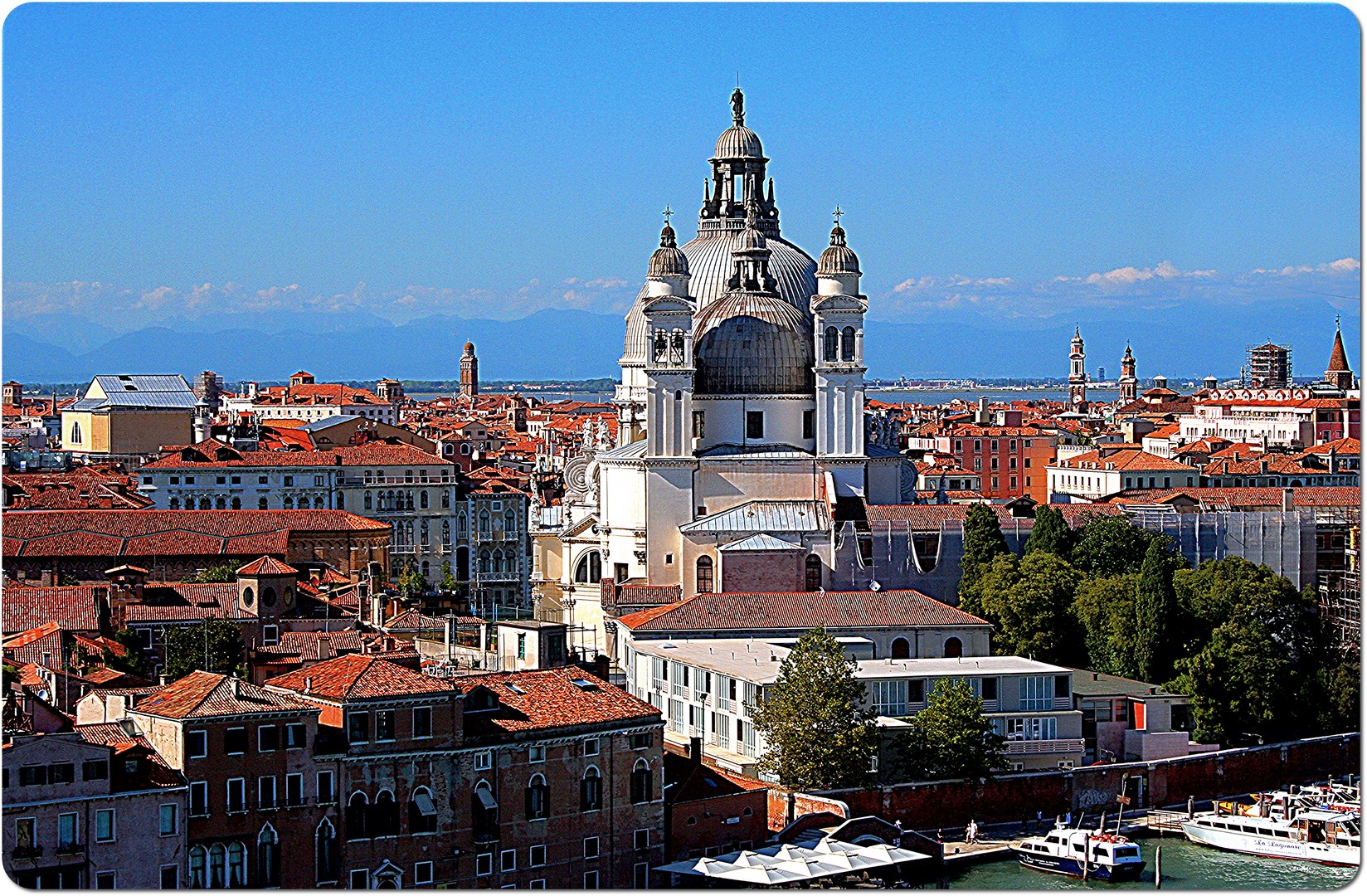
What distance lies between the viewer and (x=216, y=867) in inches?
475

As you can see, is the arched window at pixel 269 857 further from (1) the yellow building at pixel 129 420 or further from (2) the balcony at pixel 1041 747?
(1) the yellow building at pixel 129 420

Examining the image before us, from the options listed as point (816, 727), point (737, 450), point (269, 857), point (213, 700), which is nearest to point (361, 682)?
point (213, 700)

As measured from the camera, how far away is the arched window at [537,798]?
13.2 metres

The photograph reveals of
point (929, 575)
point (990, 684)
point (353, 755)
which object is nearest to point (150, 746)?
point (353, 755)

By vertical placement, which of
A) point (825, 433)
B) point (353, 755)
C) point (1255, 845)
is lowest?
point (1255, 845)

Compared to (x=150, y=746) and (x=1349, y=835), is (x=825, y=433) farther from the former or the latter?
(x=150, y=746)

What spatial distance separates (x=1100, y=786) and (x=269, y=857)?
696 centimetres

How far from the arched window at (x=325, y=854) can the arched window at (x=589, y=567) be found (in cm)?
1181

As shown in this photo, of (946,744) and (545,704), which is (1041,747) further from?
(545,704)

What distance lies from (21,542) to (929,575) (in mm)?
7944

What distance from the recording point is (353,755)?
12594mm

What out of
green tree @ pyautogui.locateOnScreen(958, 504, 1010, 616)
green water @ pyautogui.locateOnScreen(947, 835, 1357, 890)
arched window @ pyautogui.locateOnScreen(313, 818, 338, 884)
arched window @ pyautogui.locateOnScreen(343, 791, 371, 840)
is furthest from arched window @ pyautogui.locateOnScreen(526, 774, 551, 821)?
green tree @ pyautogui.locateOnScreen(958, 504, 1010, 616)

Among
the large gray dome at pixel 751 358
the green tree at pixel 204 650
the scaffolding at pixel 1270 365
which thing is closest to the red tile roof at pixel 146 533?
the large gray dome at pixel 751 358

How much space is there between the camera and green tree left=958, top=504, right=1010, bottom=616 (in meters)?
21.8
